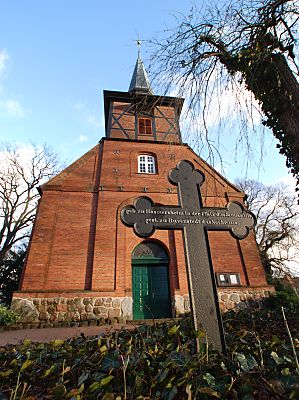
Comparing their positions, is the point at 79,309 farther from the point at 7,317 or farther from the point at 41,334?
the point at 7,317

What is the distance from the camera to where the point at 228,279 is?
407 inches

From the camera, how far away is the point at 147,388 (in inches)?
74.7

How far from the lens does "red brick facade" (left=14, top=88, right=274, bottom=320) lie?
9398 millimetres

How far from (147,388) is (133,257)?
29.1 ft

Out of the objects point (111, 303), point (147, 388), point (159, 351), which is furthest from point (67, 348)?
point (111, 303)

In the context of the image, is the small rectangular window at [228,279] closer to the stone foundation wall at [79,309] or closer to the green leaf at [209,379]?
the stone foundation wall at [79,309]

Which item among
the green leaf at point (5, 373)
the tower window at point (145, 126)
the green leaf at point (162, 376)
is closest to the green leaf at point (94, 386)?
the green leaf at point (162, 376)

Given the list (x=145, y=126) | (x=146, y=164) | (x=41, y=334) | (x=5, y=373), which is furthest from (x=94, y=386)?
(x=145, y=126)

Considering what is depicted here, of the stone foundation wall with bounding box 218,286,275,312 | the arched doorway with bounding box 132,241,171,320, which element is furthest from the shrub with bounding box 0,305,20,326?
the stone foundation wall with bounding box 218,286,275,312

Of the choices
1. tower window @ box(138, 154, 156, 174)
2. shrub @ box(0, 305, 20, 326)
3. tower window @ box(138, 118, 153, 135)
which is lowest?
shrub @ box(0, 305, 20, 326)

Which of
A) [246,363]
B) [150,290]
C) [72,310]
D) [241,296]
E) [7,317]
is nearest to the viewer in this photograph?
[246,363]

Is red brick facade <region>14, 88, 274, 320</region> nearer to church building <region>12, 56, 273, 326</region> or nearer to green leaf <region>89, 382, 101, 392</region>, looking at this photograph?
church building <region>12, 56, 273, 326</region>

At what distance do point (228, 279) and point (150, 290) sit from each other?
11.3 ft

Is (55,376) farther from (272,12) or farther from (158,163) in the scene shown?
(158,163)
